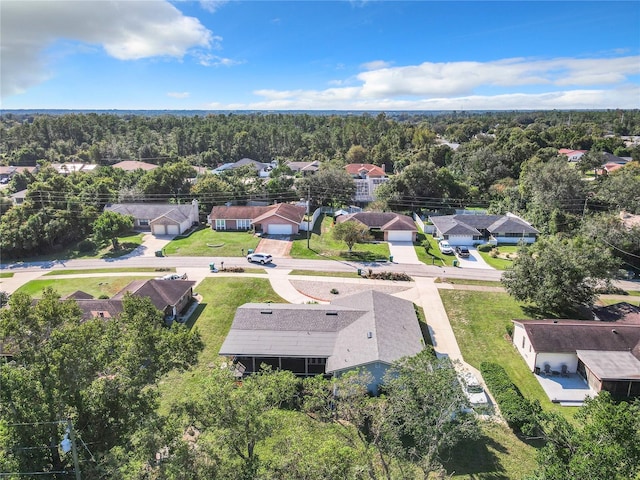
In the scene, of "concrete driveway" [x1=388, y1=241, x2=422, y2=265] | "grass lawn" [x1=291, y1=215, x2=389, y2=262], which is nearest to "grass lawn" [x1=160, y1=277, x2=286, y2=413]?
"grass lawn" [x1=291, y1=215, x2=389, y2=262]

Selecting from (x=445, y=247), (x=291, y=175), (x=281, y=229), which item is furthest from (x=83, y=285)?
(x=291, y=175)

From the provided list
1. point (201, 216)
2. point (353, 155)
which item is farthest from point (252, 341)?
point (353, 155)

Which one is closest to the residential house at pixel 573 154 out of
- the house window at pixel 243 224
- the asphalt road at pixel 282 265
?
the asphalt road at pixel 282 265

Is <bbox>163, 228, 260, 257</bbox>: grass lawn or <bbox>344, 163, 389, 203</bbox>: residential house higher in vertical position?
<bbox>344, 163, 389, 203</bbox>: residential house

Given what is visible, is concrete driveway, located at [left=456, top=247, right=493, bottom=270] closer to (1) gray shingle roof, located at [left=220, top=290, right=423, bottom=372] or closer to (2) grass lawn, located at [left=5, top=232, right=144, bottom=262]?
(1) gray shingle roof, located at [left=220, top=290, right=423, bottom=372]

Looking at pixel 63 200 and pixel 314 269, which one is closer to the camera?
pixel 314 269

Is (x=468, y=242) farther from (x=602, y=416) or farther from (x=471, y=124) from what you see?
(x=471, y=124)

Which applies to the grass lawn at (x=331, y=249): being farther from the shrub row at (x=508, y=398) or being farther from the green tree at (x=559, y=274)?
the shrub row at (x=508, y=398)
